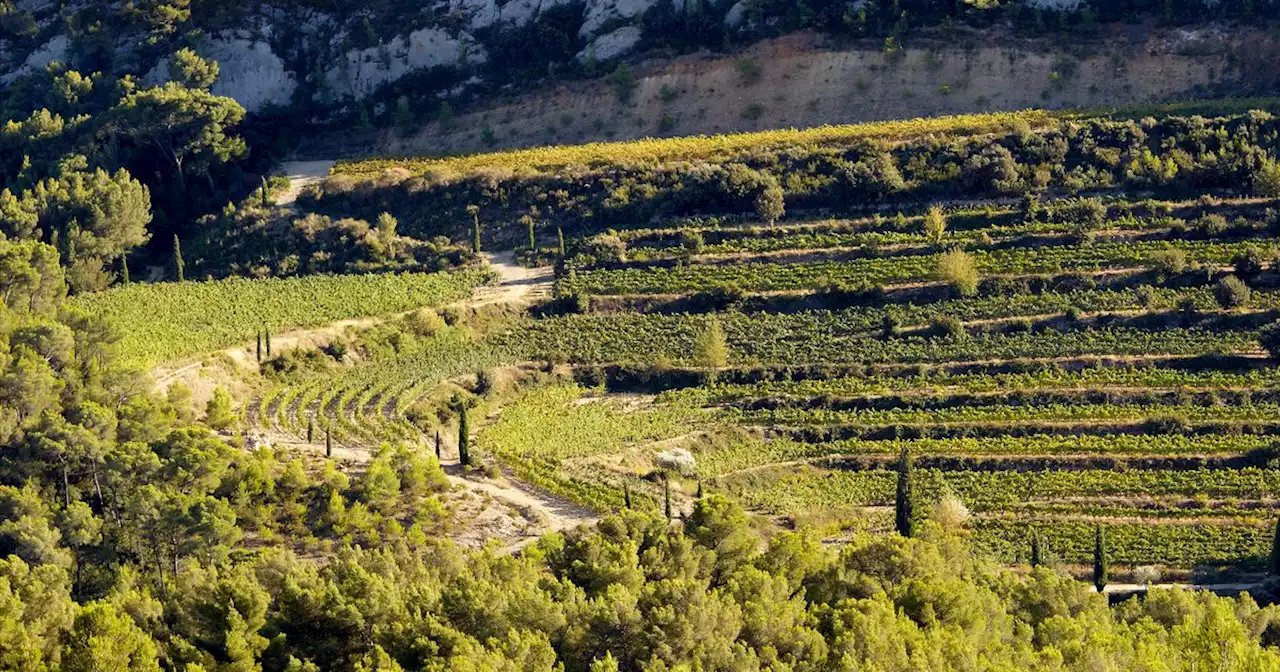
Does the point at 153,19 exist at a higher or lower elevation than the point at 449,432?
higher

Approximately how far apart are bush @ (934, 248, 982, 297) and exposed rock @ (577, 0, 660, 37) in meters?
31.1

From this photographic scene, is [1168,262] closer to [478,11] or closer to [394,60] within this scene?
[478,11]

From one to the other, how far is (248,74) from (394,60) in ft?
28.4

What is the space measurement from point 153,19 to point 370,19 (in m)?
12.9

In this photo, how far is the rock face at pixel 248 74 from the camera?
333 ft

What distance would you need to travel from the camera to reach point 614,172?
88.3 m

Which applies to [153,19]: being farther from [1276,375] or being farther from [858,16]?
[1276,375]

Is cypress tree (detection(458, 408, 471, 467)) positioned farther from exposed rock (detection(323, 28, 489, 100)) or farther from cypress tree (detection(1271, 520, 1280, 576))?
exposed rock (detection(323, 28, 489, 100))

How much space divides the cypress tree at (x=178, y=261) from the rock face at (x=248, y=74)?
14500 millimetres

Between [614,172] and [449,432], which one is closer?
[449,432]

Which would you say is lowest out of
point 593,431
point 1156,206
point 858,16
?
point 593,431

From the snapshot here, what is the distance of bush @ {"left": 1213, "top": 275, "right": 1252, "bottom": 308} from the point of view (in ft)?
241

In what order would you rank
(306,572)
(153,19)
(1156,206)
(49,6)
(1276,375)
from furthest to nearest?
(49,6) < (153,19) < (1156,206) < (1276,375) < (306,572)

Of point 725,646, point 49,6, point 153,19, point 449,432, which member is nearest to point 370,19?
point 153,19
